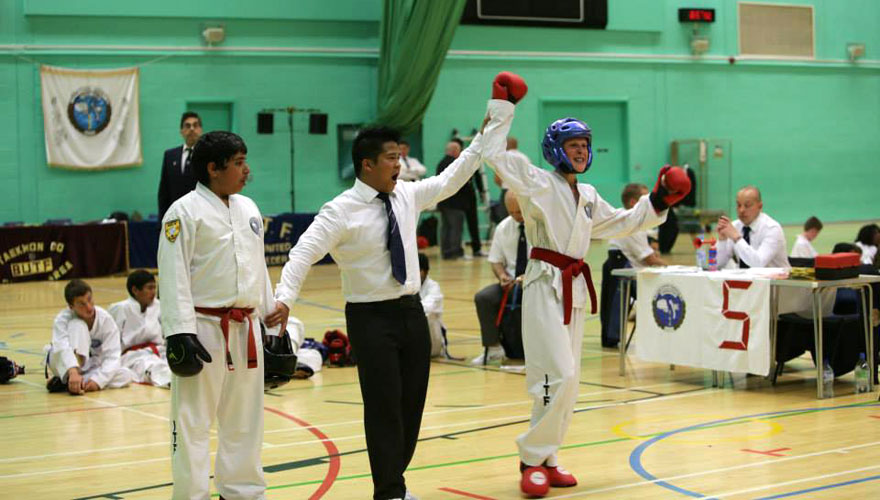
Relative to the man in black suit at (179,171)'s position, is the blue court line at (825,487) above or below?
below

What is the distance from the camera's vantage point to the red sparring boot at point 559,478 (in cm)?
573

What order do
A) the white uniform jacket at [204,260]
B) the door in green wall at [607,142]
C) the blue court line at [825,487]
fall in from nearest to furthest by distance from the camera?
the white uniform jacket at [204,260] < the blue court line at [825,487] < the door in green wall at [607,142]

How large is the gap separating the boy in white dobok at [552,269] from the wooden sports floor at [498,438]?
0.83ft

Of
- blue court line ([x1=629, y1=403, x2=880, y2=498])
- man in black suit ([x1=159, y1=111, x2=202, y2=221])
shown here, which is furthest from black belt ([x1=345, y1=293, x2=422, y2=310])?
man in black suit ([x1=159, y1=111, x2=202, y2=221])

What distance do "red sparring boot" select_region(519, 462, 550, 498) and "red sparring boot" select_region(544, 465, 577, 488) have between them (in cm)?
9

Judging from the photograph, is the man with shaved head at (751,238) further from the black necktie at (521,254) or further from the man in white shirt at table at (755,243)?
the black necktie at (521,254)

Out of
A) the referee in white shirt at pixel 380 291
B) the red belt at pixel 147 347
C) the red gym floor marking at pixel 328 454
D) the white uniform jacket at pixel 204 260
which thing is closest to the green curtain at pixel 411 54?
the red belt at pixel 147 347

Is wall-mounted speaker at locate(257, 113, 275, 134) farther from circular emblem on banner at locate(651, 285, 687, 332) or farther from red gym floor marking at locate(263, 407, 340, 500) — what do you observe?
red gym floor marking at locate(263, 407, 340, 500)

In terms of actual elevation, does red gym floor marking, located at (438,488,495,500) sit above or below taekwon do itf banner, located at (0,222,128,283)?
below

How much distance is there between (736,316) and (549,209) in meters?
3.17

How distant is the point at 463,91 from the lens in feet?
76.4

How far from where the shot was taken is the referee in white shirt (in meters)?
5.20

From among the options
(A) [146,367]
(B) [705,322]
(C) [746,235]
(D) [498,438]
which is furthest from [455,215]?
(D) [498,438]

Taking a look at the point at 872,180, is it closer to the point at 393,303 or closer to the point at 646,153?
the point at 646,153
